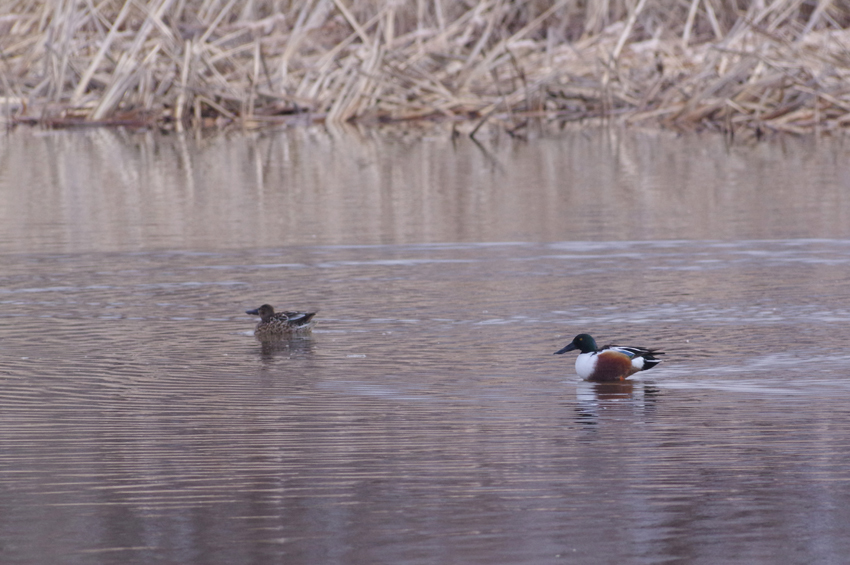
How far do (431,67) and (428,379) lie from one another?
19165 millimetres

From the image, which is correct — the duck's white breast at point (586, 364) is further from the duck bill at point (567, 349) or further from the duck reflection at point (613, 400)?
the duck bill at point (567, 349)

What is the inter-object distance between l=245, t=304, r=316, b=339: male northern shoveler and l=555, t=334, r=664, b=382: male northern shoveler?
6.02ft

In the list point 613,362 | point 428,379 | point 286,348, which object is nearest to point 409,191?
point 286,348

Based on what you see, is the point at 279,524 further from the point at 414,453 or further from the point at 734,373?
the point at 734,373

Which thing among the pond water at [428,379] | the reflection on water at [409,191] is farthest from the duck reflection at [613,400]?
the reflection on water at [409,191]

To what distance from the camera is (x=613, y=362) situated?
6609mm

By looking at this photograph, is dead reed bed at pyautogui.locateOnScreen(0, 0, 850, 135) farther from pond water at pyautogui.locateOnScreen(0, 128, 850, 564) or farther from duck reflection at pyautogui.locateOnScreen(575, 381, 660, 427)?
duck reflection at pyautogui.locateOnScreen(575, 381, 660, 427)

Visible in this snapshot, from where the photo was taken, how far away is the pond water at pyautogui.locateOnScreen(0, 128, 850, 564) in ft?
14.4

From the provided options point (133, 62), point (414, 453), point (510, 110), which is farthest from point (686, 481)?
point (133, 62)

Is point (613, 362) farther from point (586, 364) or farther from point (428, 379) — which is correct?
point (428, 379)

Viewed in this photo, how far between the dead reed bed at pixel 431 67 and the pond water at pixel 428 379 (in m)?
7.48

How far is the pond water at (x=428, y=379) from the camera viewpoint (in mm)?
4395

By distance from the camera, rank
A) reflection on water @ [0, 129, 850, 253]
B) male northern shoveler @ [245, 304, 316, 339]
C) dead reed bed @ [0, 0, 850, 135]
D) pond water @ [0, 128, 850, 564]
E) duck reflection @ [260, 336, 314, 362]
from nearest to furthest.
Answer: pond water @ [0, 128, 850, 564], duck reflection @ [260, 336, 314, 362], male northern shoveler @ [245, 304, 316, 339], reflection on water @ [0, 129, 850, 253], dead reed bed @ [0, 0, 850, 135]

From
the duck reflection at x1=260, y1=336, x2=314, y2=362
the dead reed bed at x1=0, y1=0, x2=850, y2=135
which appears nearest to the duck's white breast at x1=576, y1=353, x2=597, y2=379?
the duck reflection at x1=260, y1=336, x2=314, y2=362
